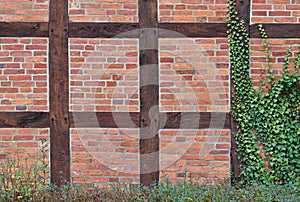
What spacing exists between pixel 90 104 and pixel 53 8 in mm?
1233

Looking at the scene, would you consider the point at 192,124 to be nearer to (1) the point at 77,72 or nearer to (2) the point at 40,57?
(1) the point at 77,72

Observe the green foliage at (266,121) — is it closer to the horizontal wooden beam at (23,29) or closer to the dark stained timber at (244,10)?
the dark stained timber at (244,10)

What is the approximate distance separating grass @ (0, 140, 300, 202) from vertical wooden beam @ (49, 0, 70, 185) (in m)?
0.14

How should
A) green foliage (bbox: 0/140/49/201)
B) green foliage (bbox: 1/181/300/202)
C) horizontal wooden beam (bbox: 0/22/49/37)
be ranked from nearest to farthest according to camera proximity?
green foliage (bbox: 1/181/300/202) → green foliage (bbox: 0/140/49/201) → horizontal wooden beam (bbox: 0/22/49/37)

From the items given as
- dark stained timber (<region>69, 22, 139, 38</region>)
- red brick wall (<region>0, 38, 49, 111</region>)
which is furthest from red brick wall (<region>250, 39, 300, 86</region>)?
red brick wall (<region>0, 38, 49, 111</region>)

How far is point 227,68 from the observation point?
4852 millimetres

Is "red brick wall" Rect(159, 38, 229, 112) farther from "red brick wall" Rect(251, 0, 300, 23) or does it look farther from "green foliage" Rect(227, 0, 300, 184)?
"red brick wall" Rect(251, 0, 300, 23)

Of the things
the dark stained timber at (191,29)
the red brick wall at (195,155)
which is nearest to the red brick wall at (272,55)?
Answer: the dark stained timber at (191,29)

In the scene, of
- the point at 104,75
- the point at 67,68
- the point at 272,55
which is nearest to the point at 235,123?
the point at 272,55

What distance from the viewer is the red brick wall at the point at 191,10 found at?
189 inches

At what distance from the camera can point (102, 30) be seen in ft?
15.8

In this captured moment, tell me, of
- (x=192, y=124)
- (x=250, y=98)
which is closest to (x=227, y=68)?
(x=250, y=98)

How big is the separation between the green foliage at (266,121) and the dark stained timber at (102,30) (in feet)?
3.93

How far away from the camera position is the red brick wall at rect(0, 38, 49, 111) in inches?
189
